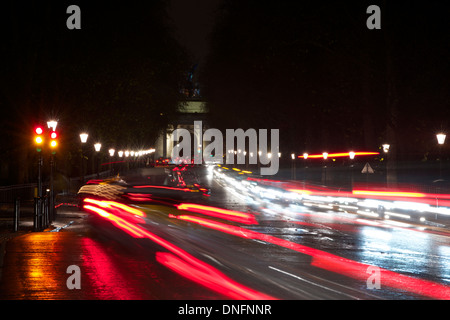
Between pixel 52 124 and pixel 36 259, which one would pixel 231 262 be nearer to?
pixel 36 259

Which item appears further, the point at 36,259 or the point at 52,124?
the point at 52,124

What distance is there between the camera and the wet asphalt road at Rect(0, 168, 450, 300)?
9.21 meters

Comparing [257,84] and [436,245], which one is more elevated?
[257,84]

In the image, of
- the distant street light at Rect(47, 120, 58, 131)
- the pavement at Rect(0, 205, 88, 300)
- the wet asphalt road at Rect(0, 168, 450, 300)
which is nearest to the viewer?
the pavement at Rect(0, 205, 88, 300)

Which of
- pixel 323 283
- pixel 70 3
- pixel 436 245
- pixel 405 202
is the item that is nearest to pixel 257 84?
pixel 70 3

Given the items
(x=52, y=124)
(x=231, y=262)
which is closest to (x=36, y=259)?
(x=231, y=262)

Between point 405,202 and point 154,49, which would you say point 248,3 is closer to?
point 154,49

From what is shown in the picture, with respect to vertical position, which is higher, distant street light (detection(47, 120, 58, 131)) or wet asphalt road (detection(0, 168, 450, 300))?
distant street light (detection(47, 120, 58, 131))

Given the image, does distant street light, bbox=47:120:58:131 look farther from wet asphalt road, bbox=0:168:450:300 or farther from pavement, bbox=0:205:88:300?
wet asphalt road, bbox=0:168:450:300

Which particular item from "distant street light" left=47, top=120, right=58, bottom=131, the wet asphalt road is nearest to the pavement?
the wet asphalt road

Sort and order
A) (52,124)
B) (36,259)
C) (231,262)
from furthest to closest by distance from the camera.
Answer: (52,124), (36,259), (231,262)

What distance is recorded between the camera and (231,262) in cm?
1198
